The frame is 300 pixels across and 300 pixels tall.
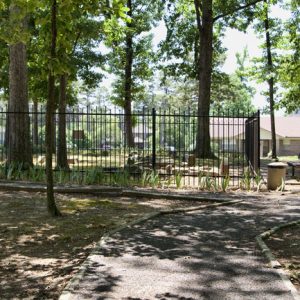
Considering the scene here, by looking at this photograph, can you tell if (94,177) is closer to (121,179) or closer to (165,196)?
(121,179)

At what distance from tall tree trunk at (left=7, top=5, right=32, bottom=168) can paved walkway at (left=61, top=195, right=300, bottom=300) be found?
6749 millimetres

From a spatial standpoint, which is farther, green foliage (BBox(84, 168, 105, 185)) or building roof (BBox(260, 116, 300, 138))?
building roof (BBox(260, 116, 300, 138))

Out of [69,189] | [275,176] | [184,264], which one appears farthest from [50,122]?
[275,176]

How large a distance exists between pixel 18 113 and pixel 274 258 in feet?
31.7

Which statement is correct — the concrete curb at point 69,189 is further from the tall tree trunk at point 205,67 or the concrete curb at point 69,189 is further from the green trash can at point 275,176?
the tall tree trunk at point 205,67

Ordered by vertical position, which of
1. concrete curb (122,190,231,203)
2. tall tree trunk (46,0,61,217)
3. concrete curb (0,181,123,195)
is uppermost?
tall tree trunk (46,0,61,217)

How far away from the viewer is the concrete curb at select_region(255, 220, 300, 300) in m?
4.34

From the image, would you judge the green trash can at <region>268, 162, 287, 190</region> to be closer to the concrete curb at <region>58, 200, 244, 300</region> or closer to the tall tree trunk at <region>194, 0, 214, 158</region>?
the concrete curb at <region>58, 200, 244, 300</region>

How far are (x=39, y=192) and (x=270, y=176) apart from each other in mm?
5809

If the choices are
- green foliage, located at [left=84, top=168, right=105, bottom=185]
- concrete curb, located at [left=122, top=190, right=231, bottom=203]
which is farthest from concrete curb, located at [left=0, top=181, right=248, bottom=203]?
green foliage, located at [left=84, top=168, right=105, bottom=185]

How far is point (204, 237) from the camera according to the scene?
21.4 feet

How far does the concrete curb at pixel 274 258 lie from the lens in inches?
171

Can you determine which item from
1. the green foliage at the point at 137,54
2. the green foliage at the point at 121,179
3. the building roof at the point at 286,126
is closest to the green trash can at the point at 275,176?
the green foliage at the point at 121,179

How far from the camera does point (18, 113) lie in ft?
43.7
